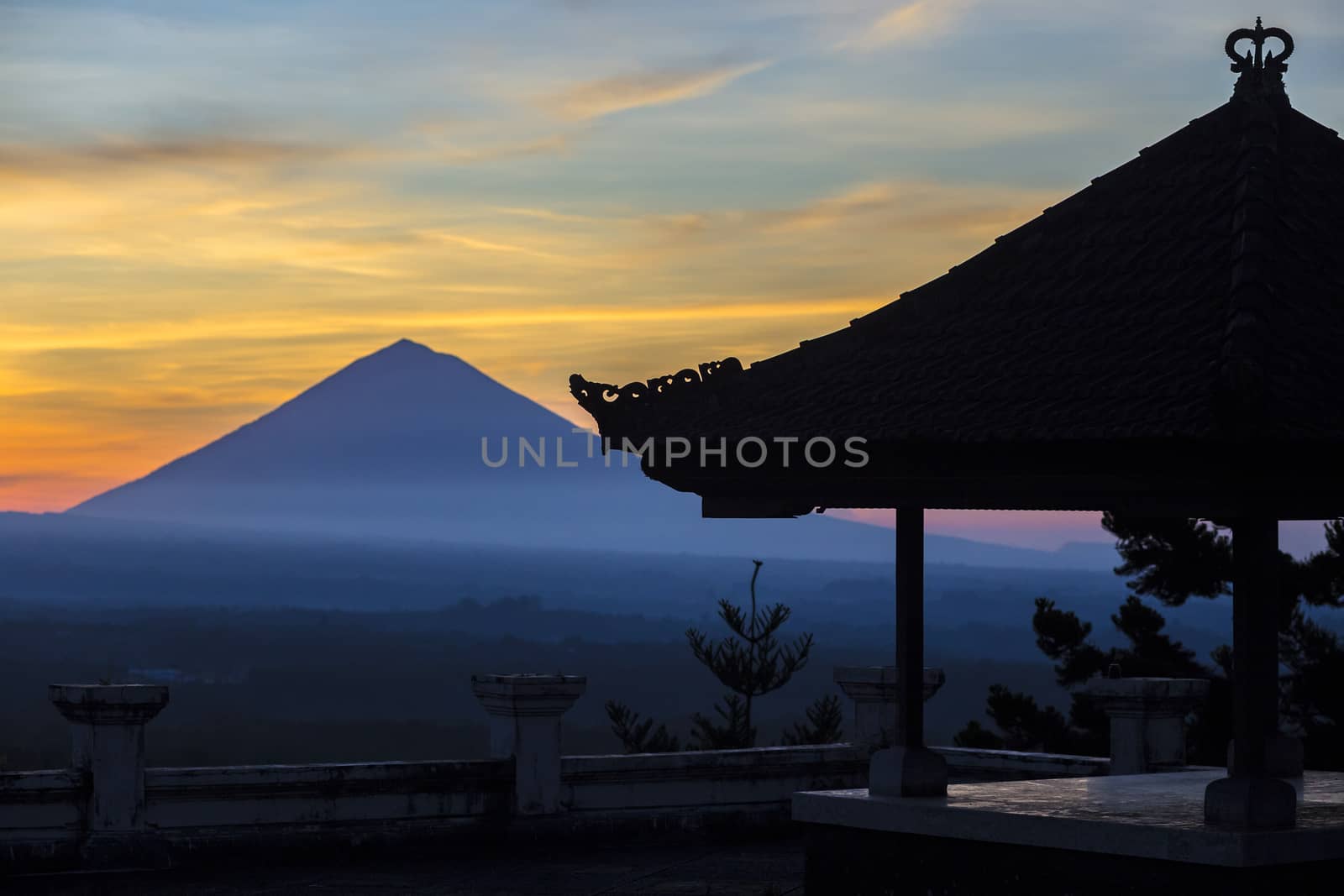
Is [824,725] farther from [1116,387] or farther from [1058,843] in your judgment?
[1116,387]

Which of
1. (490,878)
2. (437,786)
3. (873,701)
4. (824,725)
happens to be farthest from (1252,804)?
(824,725)

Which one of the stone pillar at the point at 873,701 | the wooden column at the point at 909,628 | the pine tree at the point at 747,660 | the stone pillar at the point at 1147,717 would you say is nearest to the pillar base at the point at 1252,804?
the wooden column at the point at 909,628

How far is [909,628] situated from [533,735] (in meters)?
6.14

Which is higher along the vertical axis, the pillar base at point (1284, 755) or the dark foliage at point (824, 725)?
the pillar base at point (1284, 755)

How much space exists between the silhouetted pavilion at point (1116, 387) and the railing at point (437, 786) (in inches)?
219

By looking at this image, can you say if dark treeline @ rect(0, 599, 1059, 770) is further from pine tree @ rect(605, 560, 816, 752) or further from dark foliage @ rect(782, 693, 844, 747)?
dark foliage @ rect(782, 693, 844, 747)

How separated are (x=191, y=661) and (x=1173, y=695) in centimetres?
14617

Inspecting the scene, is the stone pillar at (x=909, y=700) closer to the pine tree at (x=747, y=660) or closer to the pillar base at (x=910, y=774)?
the pillar base at (x=910, y=774)

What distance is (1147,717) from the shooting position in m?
19.4

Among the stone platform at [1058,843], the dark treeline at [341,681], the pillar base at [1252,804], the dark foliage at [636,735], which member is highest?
the pillar base at [1252,804]

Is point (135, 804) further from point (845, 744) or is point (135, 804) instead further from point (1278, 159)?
point (1278, 159)

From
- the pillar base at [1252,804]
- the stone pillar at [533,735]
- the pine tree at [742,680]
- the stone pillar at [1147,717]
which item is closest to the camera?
A: the pillar base at [1252,804]

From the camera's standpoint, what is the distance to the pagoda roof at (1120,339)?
37.1ft

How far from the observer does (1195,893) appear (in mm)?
11641
